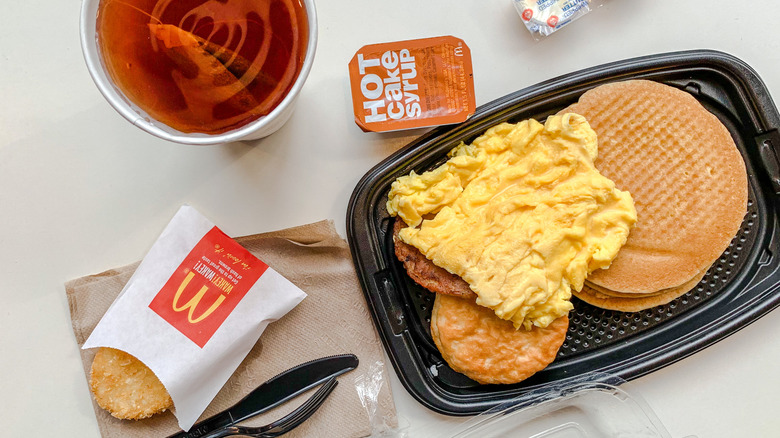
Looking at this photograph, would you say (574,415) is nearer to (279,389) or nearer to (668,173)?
(668,173)

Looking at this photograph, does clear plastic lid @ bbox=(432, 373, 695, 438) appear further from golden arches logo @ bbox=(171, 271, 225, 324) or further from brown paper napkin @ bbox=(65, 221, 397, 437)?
golden arches logo @ bbox=(171, 271, 225, 324)

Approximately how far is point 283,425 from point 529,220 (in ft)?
3.01

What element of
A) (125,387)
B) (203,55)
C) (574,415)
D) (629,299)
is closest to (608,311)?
(629,299)

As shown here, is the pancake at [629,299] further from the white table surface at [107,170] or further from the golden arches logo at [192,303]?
the golden arches logo at [192,303]

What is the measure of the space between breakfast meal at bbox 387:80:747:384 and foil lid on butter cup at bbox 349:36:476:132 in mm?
130

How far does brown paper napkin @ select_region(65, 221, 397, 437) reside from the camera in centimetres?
161

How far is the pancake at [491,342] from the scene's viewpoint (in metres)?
1.52

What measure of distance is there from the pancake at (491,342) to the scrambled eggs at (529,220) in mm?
67

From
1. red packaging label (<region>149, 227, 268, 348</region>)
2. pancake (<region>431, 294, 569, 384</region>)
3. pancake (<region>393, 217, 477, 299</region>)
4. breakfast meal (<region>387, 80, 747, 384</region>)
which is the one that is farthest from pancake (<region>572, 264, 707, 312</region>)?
red packaging label (<region>149, 227, 268, 348</region>)

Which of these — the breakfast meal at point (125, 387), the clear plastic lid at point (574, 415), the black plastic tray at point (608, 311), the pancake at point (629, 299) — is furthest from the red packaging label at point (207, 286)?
the pancake at point (629, 299)

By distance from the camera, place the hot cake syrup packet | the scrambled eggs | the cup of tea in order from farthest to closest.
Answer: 1. the hot cake syrup packet
2. the scrambled eggs
3. the cup of tea

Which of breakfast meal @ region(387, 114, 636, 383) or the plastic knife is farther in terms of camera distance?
the plastic knife

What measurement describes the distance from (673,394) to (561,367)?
405 mm

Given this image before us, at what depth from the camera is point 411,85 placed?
4.91 feet
